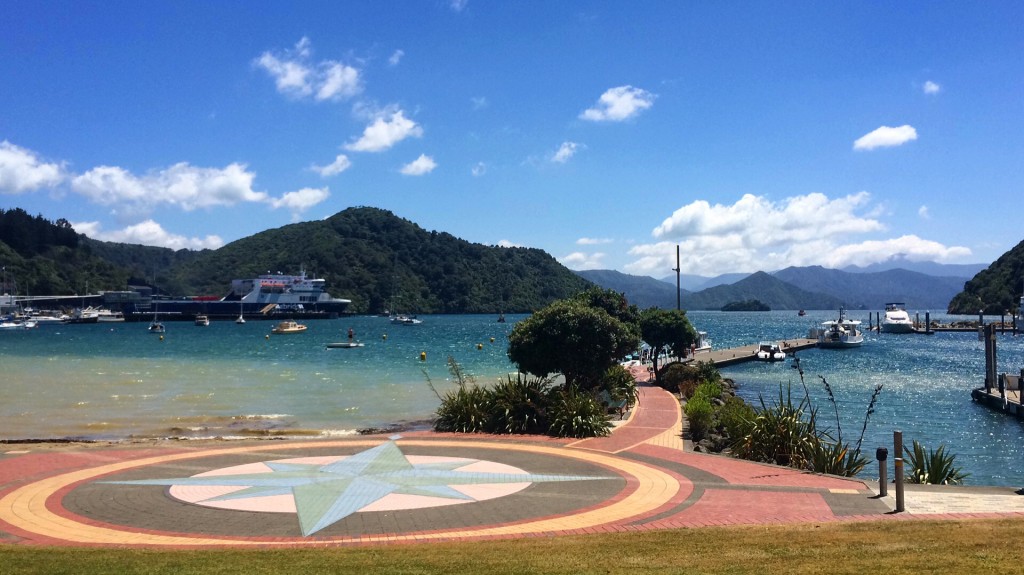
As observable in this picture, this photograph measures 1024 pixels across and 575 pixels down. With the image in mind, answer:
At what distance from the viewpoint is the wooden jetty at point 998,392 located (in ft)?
102

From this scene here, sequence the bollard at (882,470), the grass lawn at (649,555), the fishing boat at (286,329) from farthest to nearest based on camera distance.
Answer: the fishing boat at (286,329)
the bollard at (882,470)
the grass lawn at (649,555)

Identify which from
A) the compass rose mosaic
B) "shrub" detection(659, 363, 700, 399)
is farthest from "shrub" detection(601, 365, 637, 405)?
the compass rose mosaic

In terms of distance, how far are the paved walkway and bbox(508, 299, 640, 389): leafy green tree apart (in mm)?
5067

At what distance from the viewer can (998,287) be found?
14562cm

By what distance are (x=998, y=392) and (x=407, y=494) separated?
3296 centimetres

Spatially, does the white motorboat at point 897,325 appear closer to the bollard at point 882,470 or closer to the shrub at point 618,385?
the shrub at point 618,385

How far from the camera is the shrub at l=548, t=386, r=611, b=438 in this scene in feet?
62.8

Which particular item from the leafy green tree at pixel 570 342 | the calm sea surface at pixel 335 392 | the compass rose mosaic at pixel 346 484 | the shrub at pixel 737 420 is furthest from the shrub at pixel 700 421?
the compass rose mosaic at pixel 346 484

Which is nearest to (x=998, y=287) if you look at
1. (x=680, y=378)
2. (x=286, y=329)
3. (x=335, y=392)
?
(x=286, y=329)

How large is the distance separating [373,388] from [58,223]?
182 meters

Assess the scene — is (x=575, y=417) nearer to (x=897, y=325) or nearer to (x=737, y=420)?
(x=737, y=420)

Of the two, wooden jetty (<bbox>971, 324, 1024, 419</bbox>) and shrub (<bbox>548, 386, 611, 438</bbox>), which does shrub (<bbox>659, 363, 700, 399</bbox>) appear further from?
wooden jetty (<bbox>971, 324, 1024, 419</bbox>)

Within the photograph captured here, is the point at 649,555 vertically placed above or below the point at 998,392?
above

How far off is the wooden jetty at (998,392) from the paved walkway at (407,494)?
21717 millimetres
